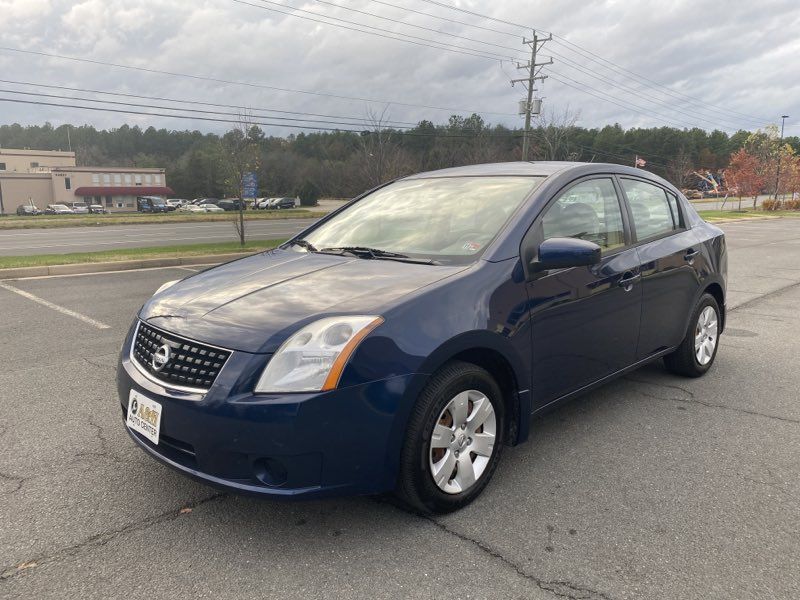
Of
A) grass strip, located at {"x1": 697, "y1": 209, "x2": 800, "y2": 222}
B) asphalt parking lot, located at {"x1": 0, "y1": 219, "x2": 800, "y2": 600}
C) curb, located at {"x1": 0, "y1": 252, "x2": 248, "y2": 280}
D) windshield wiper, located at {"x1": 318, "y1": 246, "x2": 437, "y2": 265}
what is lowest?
asphalt parking lot, located at {"x1": 0, "y1": 219, "x2": 800, "y2": 600}

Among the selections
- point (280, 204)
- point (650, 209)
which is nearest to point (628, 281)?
point (650, 209)

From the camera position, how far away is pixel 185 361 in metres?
2.42

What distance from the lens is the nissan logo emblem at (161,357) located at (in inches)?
97.3

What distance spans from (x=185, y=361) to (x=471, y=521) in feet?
4.67

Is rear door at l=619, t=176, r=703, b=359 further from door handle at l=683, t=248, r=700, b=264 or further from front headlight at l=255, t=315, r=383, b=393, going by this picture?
front headlight at l=255, t=315, r=383, b=393

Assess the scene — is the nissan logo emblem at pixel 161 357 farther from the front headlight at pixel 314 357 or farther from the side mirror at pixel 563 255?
the side mirror at pixel 563 255

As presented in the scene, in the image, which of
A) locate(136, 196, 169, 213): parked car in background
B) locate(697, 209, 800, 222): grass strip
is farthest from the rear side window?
locate(136, 196, 169, 213): parked car in background

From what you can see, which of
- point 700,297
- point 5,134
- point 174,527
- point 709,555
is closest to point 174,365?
point 174,527

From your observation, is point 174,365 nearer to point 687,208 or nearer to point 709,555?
point 709,555

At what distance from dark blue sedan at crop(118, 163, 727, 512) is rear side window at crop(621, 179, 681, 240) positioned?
1.1 inches

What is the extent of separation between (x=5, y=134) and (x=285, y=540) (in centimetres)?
15881

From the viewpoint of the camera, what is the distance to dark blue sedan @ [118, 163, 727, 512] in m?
2.26

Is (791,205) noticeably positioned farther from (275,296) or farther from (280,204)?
Result: (275,296)

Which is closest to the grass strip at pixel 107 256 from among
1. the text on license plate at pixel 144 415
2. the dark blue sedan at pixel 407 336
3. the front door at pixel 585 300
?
the dark blue sedan at pixel 407 336
